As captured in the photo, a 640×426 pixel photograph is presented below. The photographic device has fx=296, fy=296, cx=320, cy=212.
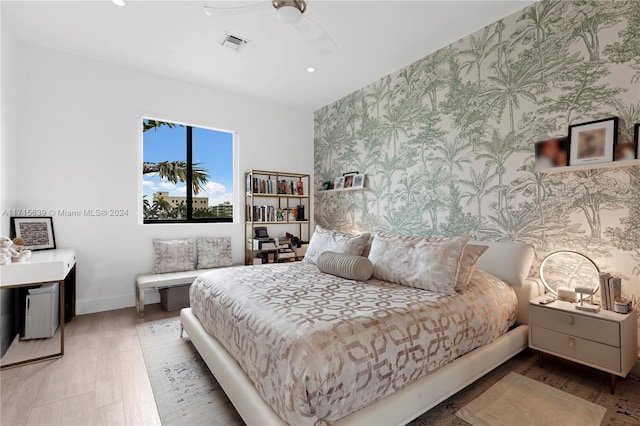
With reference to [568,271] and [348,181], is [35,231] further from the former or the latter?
[568,271]

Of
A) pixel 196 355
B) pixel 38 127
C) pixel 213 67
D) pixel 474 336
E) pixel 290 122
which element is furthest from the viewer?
pixel 290 122

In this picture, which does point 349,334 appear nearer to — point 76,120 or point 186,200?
point 186,200

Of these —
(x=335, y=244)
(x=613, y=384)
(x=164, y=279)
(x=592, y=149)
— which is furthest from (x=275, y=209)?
(x=613, y=384)

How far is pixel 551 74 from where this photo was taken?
7.73ft

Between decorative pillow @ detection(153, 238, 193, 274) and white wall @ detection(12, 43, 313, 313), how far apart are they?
0.16 m

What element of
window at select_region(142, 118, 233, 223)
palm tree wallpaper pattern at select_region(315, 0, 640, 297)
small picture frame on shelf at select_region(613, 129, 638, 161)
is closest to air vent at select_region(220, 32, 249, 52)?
window at select_region(142, 118, 233, 223)

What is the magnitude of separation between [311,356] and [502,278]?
194 centimetres

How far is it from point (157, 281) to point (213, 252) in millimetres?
821

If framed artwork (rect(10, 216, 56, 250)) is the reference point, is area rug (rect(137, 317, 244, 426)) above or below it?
A: below

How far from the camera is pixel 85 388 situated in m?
1.88

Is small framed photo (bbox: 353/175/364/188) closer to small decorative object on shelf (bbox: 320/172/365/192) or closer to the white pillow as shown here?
small decorative object on shelf (bbox: 320/172/365/192)

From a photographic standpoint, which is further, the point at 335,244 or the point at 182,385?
the point at 335,244

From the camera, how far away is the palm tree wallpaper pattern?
6.79 ft

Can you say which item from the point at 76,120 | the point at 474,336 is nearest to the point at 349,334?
the point at 474,336
